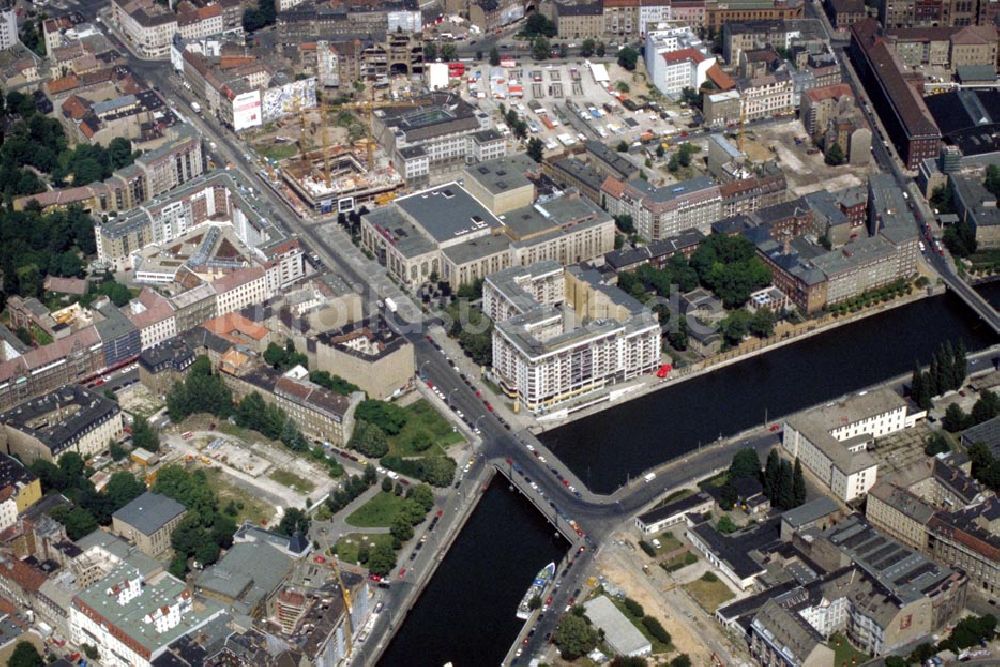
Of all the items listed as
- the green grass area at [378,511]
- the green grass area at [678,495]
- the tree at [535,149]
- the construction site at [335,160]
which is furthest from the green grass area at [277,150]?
the green grass area at [678,495]

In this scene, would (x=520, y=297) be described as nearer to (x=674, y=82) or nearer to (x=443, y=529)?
(x=443, y=529)

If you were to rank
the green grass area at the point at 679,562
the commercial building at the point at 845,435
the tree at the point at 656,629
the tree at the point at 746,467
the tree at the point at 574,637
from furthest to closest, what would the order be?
the tree at the point at 746,467, the commercial building at the point at 845,435, the green grass area at the point at 679,562, the tree at the point at 656,629, the tree at the point at 574,637

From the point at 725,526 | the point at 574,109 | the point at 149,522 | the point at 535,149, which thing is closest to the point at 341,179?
the point at 535,149

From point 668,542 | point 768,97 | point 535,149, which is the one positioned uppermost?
point 768,97

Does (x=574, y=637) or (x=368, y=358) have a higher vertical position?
(x=368, y=358)

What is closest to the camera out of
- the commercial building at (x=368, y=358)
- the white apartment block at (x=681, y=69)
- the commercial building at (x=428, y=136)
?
the commercial building at (x=368, y=358)

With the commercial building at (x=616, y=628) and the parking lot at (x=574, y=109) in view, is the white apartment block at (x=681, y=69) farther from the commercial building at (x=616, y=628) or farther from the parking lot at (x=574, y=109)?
the commercial building at (x=616, y=628)

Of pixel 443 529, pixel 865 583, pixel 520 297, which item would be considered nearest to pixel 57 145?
pixel 520 297

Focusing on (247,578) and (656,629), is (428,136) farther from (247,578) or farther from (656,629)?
(656,629)
